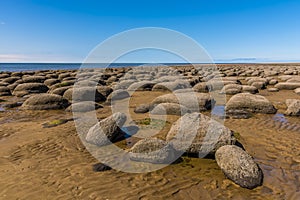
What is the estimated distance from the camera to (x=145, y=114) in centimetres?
1048

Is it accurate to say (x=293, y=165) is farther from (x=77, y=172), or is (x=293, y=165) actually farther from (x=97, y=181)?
(x=77, y=172)

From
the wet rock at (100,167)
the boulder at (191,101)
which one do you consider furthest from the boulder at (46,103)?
the wet rock at (100,167)

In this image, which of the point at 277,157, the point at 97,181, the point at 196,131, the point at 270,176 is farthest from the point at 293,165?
the point at 97,181

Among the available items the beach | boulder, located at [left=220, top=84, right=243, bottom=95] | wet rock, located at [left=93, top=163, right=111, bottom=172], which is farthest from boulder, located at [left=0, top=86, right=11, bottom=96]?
boulder, located at [left=220, top=84, right=243, bottom=95]

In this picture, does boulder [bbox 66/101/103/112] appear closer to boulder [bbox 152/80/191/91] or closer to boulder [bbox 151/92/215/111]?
boulder [bbox 151/92/215/111]

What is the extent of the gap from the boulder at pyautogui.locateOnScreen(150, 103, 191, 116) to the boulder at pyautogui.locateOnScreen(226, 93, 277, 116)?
2.26 meters

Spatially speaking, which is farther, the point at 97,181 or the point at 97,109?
the point at 97,109

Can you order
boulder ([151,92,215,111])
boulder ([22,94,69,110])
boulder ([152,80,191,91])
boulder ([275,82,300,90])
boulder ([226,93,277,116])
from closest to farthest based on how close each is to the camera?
boulder ([226,93,277,116]) < boulder ([151,92,215,111]) < boulder ([22,94,69,110]) < boulder ([152,80,191,91]) < boulder ([275,82,300,90])

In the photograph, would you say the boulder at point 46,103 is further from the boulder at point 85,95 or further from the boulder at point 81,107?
the boulder at point 85,95

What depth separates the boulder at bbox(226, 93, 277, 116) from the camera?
33.9ft

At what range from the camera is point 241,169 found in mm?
4762

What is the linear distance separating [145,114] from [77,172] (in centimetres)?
547

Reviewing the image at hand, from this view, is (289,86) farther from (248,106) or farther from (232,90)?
(248,106)

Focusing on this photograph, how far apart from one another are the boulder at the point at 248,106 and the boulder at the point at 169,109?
7.40 feet
